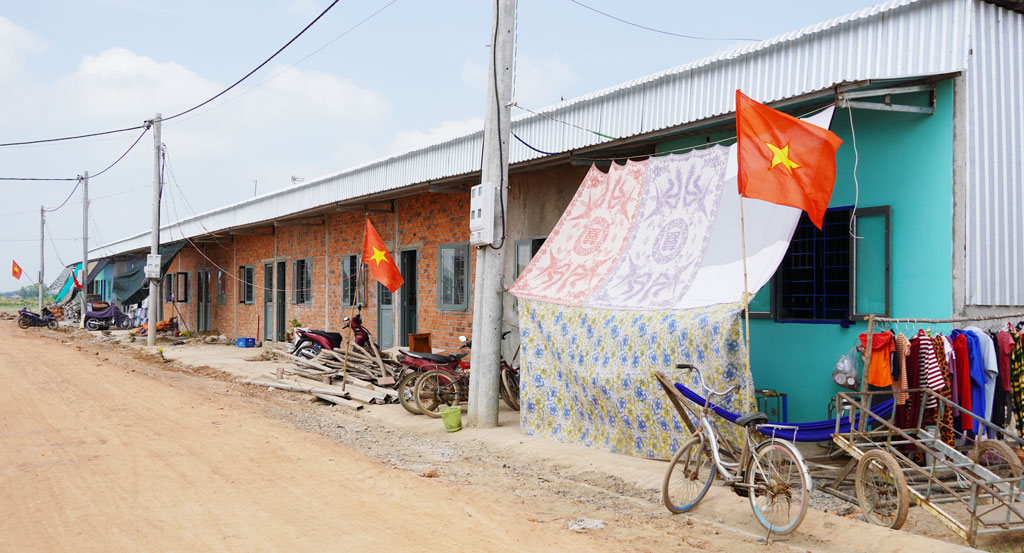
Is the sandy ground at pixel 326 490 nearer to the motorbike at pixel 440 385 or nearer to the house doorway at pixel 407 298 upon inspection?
the motorbike at pixel 440 385

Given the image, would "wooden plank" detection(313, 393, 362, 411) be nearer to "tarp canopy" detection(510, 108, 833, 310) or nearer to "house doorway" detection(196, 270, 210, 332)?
"tarp canopy" detection(510, 108, 833, 310)

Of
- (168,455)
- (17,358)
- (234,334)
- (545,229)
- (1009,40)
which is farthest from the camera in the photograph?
(234,334)

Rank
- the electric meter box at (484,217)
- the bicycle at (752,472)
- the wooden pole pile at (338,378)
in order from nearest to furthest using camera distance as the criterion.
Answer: the bicycle at (752,472)
the electric meter box at (484,217)
the wooden pole pile at (338,378)

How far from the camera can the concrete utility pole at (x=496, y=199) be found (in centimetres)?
902

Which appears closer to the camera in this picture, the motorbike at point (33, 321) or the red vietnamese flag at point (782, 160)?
the red vietnamese flag at point (782, 160)

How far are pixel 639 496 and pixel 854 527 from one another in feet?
5.54

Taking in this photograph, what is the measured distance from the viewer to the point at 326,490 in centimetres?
623

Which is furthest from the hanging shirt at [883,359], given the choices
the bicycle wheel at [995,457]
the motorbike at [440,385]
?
the motorbike at [440,385]

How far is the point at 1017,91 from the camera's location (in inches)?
271

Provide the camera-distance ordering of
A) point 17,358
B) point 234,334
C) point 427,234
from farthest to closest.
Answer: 1. point 234,334
2. point 17,358
3. point 427,234

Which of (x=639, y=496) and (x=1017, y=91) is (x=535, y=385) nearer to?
(x=639, y=496)

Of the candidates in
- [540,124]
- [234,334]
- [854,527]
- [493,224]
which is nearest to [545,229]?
[540,124]

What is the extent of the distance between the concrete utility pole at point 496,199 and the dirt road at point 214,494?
1842 millimetres

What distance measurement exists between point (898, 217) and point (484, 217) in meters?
4.22
